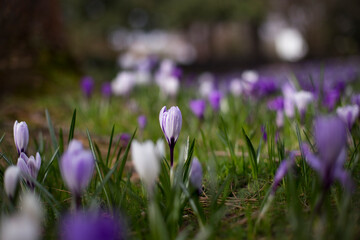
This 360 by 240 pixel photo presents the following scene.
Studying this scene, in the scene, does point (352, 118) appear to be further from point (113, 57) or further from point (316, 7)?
point (316, 7)

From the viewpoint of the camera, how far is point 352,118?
1.61m

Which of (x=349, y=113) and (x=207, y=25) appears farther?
(x=207, y=25)

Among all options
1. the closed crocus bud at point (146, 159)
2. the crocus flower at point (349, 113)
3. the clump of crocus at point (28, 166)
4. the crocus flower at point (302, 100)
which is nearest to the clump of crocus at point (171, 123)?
the closed crocus bud at point (146, 159)

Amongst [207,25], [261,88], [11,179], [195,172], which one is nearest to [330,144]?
[195,172]

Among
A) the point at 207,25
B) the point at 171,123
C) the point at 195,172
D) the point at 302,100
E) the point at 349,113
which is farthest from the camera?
the point at 207,25

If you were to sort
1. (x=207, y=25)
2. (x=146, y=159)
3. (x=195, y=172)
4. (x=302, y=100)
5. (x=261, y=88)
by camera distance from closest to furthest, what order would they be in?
(x=146, y=159)
(x=195, y=172)
(x=302, y=100)
(x=261, y=88)
(x=207, y=25)

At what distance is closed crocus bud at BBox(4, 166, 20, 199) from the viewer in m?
0.89

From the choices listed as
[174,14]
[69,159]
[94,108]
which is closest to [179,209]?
[69,159]

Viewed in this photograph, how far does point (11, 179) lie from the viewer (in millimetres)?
897

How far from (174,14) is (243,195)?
14.3m

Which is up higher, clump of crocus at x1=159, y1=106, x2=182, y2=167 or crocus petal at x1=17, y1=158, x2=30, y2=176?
clump of crocus at x1=159, y1=106, x2=182, y2=167

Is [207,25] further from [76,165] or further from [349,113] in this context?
[76,165]

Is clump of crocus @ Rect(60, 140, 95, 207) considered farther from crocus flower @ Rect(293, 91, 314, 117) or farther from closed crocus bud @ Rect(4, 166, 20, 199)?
crocus flower @ Rect(293, 91, 314, 117)

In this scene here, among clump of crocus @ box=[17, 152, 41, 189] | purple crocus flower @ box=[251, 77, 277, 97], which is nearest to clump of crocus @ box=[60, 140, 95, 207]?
clump of crocus @ box=[17, 152, 41, 189]
